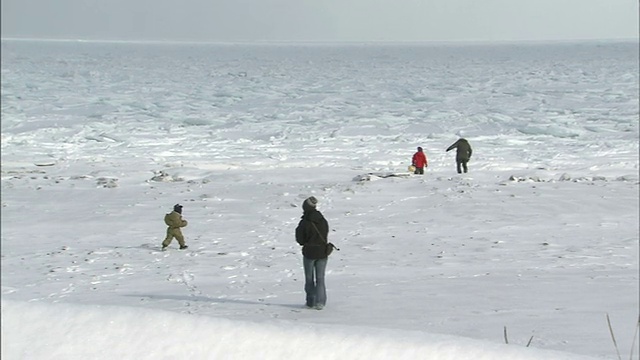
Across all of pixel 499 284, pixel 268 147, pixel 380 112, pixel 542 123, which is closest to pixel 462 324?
pixel 499 284

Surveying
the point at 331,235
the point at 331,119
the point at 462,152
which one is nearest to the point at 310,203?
the point at 331,235

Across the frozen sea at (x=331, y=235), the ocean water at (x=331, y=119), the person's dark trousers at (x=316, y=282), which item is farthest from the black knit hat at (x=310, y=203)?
the ocean water at (x=331, y=119)

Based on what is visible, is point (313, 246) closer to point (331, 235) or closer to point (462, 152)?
point (331, 235)

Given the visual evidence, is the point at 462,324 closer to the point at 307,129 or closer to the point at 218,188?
the point at 218,188

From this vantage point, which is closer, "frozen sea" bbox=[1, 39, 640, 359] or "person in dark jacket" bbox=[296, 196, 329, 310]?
"frozen sea" bbox=[1, 39, 640, 359]

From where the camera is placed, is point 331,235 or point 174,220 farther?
point 331,235

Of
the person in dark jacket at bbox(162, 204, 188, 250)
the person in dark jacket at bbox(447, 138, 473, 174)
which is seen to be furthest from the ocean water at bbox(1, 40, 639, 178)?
the person in dark jacket at bbox(162, 204, 188, 250)

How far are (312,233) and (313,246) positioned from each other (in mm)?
119

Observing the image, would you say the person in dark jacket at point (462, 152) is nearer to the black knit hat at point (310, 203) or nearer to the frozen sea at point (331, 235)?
the frozen sea at point (331, 235)

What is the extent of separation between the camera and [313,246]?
6.35 meters

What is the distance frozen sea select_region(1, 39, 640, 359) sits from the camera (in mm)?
3127

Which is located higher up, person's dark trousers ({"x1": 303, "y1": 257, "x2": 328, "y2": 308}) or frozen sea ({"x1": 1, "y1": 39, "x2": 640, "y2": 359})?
person's dark trousers ({"x1": 303, "y1": 257, "x2": 328, "y2": 308})

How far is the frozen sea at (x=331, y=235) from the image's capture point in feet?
10.3

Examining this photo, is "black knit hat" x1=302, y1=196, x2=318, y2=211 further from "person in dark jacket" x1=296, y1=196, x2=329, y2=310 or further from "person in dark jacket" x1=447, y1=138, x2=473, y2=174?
"person in dark jacket" x1=447, y1=138, x2=473, y2=174
